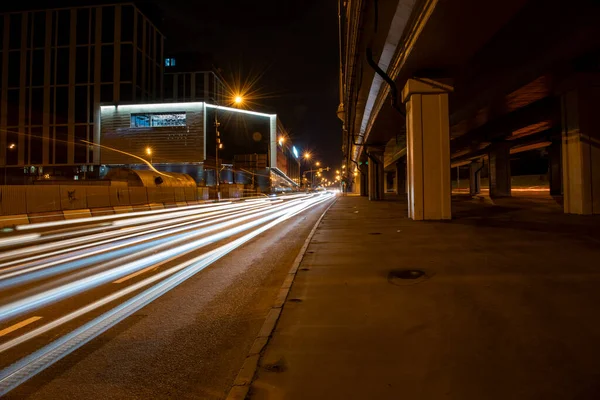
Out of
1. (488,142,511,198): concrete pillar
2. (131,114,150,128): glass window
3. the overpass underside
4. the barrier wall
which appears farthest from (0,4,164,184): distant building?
the overpass underside

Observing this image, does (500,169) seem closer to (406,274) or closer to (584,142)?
(584,142)

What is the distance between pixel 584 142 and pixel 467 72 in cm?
578

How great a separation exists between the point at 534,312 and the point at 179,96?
9566cm

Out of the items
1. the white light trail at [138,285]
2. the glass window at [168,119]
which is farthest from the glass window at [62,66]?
the white light trail at [138,285]

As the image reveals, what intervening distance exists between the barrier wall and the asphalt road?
8840mm

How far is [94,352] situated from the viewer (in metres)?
3.85

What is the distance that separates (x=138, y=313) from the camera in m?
5.06

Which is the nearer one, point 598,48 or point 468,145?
point 598,48

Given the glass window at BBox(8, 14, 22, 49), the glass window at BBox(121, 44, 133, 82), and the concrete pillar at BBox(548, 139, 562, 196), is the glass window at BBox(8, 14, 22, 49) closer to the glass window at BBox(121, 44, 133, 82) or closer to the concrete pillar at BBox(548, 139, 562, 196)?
the glass window at BBox(121, 44, 133, 82)

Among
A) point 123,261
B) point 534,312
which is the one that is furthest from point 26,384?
point 123,261

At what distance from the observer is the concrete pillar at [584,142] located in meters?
15.3

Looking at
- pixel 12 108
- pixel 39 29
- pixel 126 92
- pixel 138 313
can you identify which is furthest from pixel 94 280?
pixel 39 29

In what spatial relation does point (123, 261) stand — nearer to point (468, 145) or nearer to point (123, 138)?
point (468, 145)

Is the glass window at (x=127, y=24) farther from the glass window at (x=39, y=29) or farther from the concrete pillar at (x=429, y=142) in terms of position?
the concrete pillar at (x=429, y=142)
